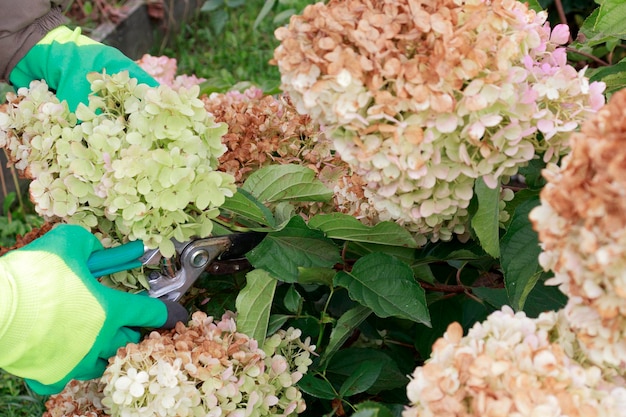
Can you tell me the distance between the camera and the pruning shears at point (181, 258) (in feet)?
3.39

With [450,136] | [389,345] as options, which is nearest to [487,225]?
[450,136]

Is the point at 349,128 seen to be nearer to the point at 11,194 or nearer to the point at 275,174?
the point at 275,174

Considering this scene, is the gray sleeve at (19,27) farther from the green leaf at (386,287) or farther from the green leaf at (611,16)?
the green leaf at (611,16)

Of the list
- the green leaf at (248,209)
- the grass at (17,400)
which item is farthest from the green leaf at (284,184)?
the grass at (17,400)

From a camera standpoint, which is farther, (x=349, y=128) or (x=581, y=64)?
(x=581, y=64)

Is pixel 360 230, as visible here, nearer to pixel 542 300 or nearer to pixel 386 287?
pixel 386 287

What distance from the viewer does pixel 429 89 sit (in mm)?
791

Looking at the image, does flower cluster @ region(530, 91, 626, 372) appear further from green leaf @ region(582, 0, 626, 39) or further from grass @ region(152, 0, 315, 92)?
grass @ region(152, 0, 315, 92)

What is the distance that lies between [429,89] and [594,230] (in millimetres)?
252

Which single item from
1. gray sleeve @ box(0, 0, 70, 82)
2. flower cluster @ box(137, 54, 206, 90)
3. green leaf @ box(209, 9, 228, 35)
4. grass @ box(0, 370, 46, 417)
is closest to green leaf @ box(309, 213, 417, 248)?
A: gray sleeve @ box(0, 0, 70, 82)

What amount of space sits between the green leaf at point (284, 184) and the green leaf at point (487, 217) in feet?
0.93

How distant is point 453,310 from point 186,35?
2.43 metres

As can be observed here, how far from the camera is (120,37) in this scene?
306 centimetres

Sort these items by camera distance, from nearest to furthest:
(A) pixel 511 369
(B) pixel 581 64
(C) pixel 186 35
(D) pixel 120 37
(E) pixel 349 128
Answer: (A) pixel 511 369 → (E) pixel 349 128 → (B) pixel 581 64 → (D) pixel 120 37 → (C) pixel 186 35
